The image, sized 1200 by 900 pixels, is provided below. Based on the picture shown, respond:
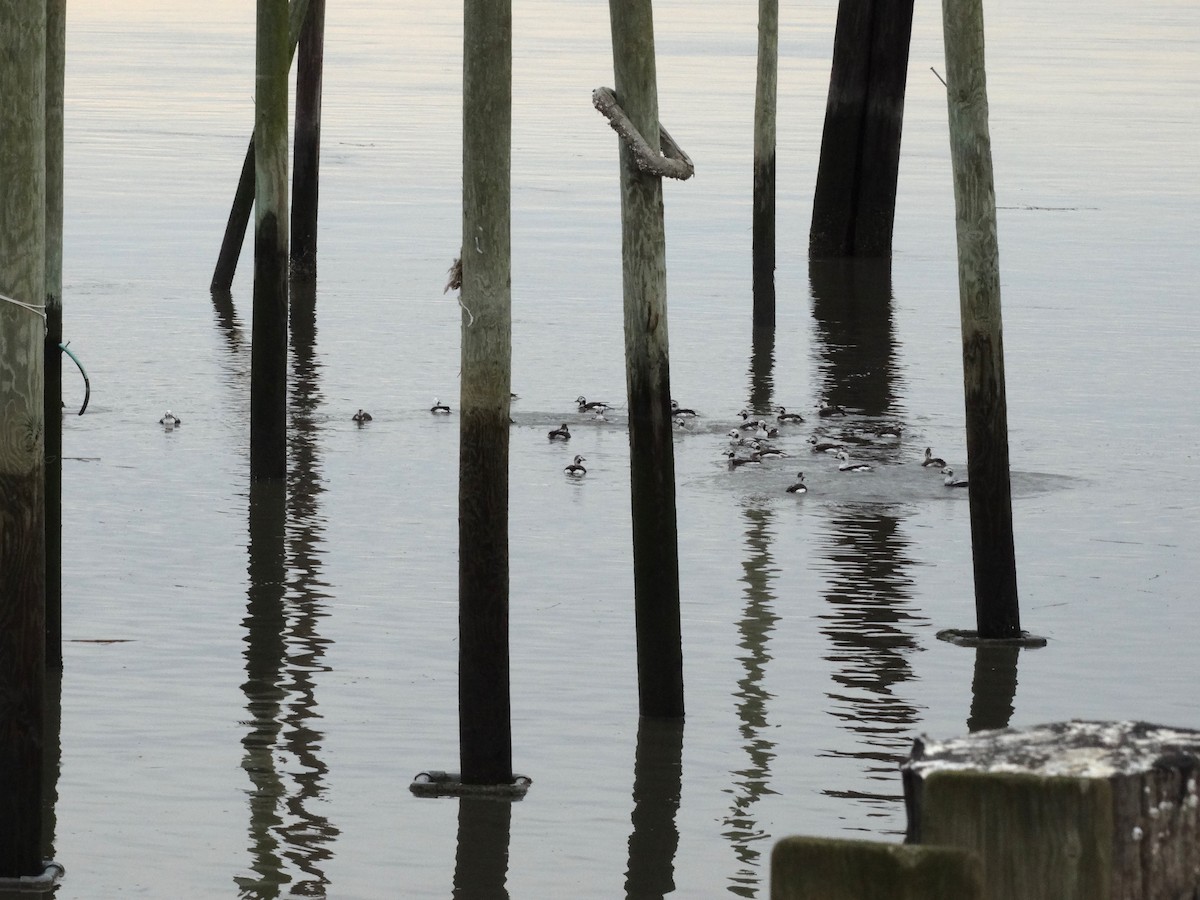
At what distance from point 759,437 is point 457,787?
310 inches

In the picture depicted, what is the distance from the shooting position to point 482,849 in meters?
7.38

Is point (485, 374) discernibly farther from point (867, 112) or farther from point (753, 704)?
point (867, 112)

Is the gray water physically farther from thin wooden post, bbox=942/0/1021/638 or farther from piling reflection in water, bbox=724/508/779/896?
thin wooden post, bbox=942/0/1021/638

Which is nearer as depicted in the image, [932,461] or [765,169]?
[932,461]

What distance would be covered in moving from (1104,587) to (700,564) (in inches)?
84.9

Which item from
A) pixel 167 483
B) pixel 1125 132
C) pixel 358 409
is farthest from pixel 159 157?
pixel 167 483

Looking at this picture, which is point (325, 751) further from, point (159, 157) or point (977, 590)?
point (159, 157)

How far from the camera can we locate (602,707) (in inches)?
354

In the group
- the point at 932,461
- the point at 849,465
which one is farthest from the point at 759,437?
the point at 932,461

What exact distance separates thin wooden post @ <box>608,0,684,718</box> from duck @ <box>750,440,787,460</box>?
242 inches

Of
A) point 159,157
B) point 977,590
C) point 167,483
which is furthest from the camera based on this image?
point 159,157

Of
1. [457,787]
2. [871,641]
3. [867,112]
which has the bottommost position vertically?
[457,787]

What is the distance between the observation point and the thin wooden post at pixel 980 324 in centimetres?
977

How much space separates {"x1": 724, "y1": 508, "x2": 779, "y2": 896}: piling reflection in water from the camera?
7375 mm
